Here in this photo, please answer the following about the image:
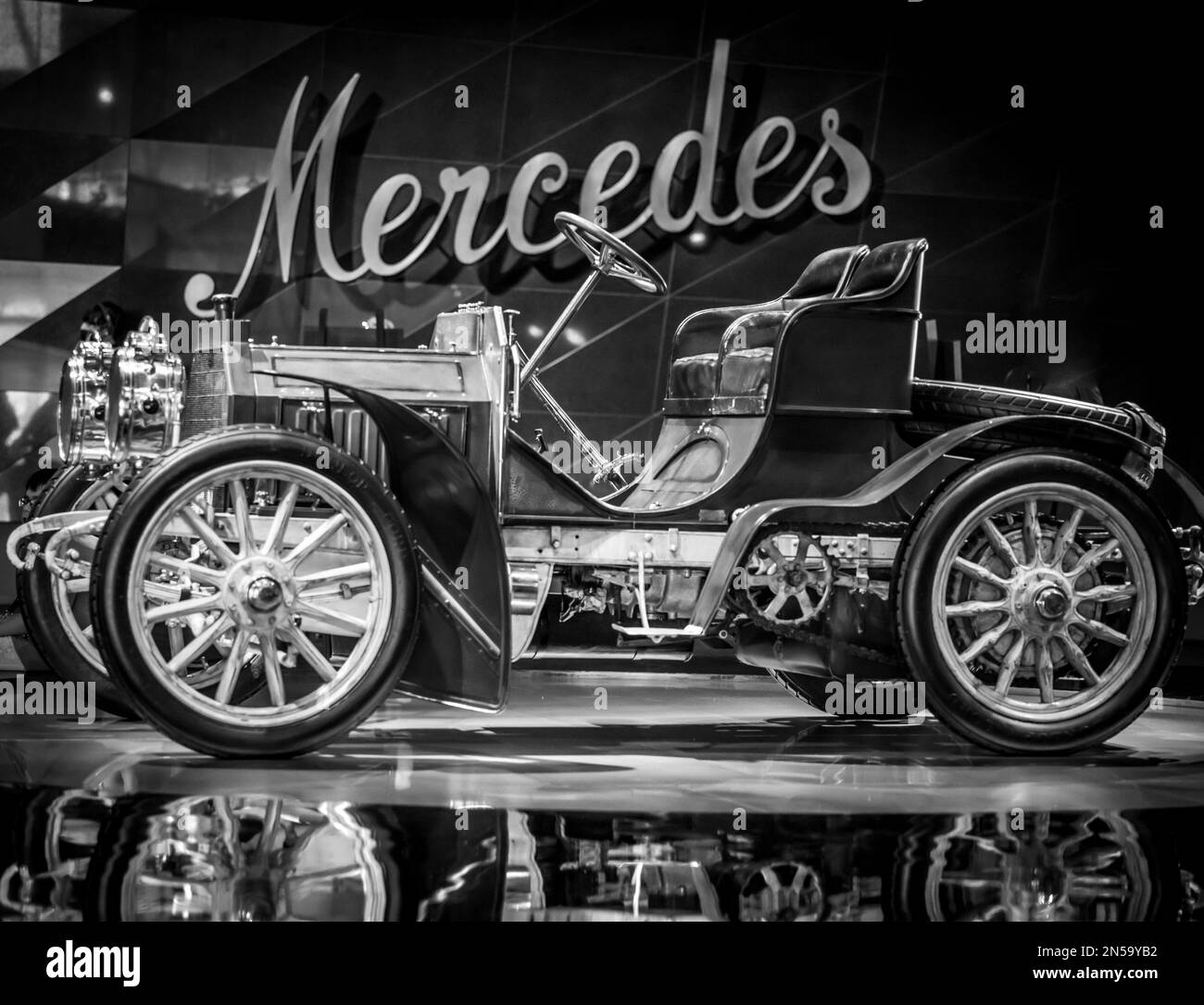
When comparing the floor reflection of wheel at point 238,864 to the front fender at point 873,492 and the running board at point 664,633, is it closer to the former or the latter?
the running board at point 664,633

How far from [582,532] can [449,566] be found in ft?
1.37

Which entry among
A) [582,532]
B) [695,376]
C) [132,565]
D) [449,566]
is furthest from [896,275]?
[132,565]

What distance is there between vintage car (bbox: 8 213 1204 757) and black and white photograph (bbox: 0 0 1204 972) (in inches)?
0.7

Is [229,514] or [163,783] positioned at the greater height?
[229,514]

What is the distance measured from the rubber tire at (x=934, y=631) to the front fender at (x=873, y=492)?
0.16m

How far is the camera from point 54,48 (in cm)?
776

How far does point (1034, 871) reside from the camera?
296 centimetres

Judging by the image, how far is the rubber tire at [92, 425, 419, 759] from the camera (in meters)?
3.74

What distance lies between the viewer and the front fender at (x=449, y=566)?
414 centimetres

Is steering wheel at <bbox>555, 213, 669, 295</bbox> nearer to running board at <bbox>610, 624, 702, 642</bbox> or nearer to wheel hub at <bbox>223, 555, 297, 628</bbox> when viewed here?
running board at <bbox>610, 624, 702, 642</bbox>

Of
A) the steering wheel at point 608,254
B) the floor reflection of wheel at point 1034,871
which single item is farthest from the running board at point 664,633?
the steering wheel at point 608,254
